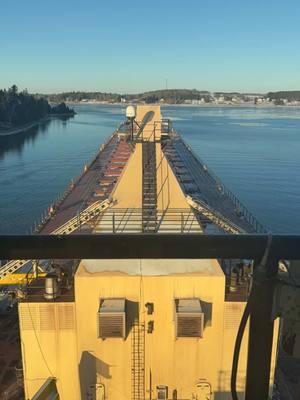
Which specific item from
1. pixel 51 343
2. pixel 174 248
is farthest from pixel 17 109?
pixel 174 248

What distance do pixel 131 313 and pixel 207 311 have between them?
3.53 feet

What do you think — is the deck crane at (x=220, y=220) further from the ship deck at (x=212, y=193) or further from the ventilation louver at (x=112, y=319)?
the ventilation louver at (x=112, y=319)

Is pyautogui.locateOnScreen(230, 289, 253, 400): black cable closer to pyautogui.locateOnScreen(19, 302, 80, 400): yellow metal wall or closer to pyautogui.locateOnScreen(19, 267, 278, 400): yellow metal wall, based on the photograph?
pyautogui.locateOnScreen(19, 267, 278, 400): yellow metal wall

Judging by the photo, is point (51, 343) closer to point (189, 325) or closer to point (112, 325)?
point (112, 325)

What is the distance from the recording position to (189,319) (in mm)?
5656

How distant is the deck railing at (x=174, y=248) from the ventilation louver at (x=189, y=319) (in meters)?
4.80

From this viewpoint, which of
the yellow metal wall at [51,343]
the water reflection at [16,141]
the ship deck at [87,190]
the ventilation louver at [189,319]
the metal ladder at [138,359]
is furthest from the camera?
the water reflection at [16,141]

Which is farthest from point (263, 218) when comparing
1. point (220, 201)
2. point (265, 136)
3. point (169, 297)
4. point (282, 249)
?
point (265, 136)

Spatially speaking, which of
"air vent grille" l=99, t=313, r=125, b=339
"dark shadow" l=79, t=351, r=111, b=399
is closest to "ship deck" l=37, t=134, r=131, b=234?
"dark shadow" l=79, t=351, r=111, b=399

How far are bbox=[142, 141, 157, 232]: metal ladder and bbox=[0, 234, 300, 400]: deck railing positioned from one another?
6915 millimetres

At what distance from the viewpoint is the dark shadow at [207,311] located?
5.97 m

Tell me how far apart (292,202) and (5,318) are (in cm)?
1707

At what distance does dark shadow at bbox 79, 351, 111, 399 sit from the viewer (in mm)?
6113

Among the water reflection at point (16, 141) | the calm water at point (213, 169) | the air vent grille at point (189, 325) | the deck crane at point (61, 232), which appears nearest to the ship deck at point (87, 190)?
the calm water at point (213, 169)
